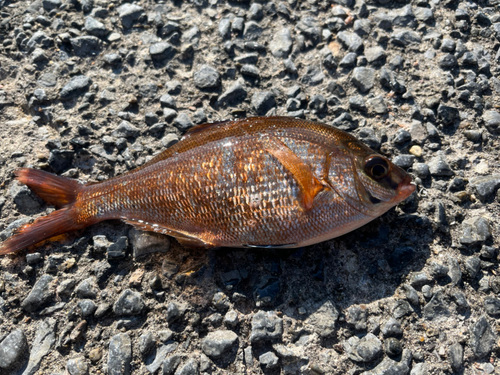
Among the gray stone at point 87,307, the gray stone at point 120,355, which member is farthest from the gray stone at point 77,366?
the gray stone at point 87,307

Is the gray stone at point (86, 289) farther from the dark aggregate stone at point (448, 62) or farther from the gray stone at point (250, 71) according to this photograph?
the dark aggregate stone at point (448, 62)

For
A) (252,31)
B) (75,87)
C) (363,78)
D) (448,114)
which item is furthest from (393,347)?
(75,87)

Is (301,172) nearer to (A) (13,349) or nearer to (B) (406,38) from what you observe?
(B) (406,38)

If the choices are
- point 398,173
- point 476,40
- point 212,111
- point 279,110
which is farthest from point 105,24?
point 476,40

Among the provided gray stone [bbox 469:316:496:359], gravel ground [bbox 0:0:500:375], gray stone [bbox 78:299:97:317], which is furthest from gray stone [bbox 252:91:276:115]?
gray stone [bbox 469:316:496:359]

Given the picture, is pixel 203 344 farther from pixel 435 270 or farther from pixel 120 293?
pixel 435 270
